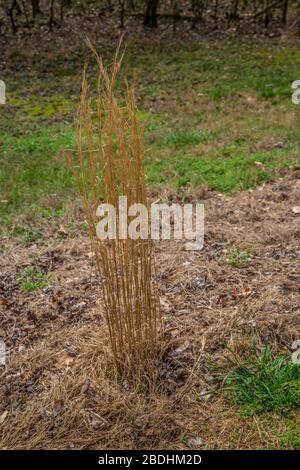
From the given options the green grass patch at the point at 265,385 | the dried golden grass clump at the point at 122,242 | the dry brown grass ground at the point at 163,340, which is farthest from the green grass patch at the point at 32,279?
the green grass patch at the point at 265,385

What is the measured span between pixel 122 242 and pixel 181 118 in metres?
6.91

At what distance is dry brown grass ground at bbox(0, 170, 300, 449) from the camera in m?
2.76

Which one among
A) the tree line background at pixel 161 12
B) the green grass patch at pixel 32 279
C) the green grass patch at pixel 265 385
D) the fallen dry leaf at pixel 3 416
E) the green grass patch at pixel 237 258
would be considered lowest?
the fallen dry leaf at pixel 3 416

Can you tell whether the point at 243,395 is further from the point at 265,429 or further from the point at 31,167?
the point at 31,167

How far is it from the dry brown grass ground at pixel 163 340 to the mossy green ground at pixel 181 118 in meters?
1.10

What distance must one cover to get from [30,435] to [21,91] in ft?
32.3

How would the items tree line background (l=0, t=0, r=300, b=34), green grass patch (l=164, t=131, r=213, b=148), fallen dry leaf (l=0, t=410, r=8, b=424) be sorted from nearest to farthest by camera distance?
fallen dry leaf (l=0, t=410, r=8, b=424) → green grass patch (l=164, t=131, r=213, b=148) → tree line background (l=0, t=0, r=300, b=34)

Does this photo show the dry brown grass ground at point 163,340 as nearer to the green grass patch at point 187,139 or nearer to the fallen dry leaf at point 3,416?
the fallen dry leaf at point 3,416

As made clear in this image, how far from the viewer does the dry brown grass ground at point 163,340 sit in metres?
2.76

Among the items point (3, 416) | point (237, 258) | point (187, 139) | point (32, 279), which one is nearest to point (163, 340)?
point (3, 416)

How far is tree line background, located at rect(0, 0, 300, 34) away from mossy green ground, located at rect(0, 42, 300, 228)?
6.29 ft

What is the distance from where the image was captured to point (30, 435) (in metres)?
2.79

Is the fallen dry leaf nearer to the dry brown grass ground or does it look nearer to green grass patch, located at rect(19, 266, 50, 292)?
the dry brown grass ground

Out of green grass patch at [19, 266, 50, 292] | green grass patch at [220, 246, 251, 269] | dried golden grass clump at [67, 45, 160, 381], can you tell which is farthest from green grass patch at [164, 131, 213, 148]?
dried golden grass clump at [67, 45, 160, 381]
